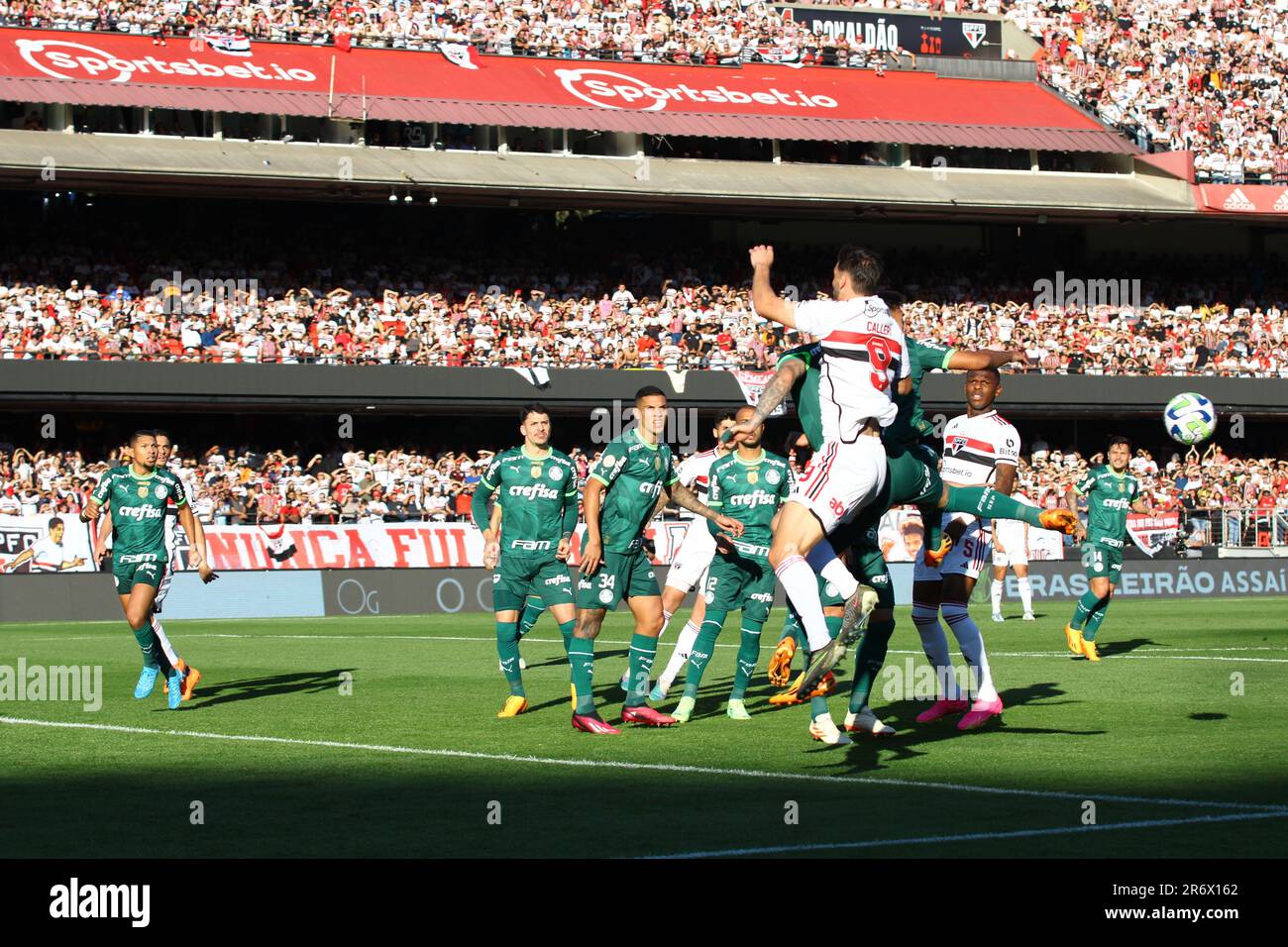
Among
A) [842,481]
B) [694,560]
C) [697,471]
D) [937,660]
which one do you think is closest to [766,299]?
[842,481]

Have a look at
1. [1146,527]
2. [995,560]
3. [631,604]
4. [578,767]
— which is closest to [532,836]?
[578,767]

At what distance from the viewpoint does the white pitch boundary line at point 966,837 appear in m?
7.70

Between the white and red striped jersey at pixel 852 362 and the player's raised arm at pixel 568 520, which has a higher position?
the white and red striped jersey at pixel 852 362

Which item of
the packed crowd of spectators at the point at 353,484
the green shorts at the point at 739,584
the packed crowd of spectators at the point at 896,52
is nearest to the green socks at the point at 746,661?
the green shorts at the point at 739,584

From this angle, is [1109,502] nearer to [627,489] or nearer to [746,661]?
[746,661]

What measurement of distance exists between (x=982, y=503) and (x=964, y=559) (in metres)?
1.42

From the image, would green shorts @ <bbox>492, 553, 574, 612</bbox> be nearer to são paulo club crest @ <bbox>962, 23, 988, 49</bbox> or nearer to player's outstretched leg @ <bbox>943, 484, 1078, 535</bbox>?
player's outstretched leg @ <bbox>943, 484, 1078, 535</bbox>

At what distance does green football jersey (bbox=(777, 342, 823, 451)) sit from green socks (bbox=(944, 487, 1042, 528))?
1.26 m

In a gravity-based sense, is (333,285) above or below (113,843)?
above

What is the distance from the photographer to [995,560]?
97.1ft

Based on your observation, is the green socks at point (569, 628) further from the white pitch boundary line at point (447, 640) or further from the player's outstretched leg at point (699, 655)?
the white pitch boundary line at point (447, 640)

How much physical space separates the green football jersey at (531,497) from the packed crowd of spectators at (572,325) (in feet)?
99.4

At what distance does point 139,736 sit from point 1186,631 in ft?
54.2
